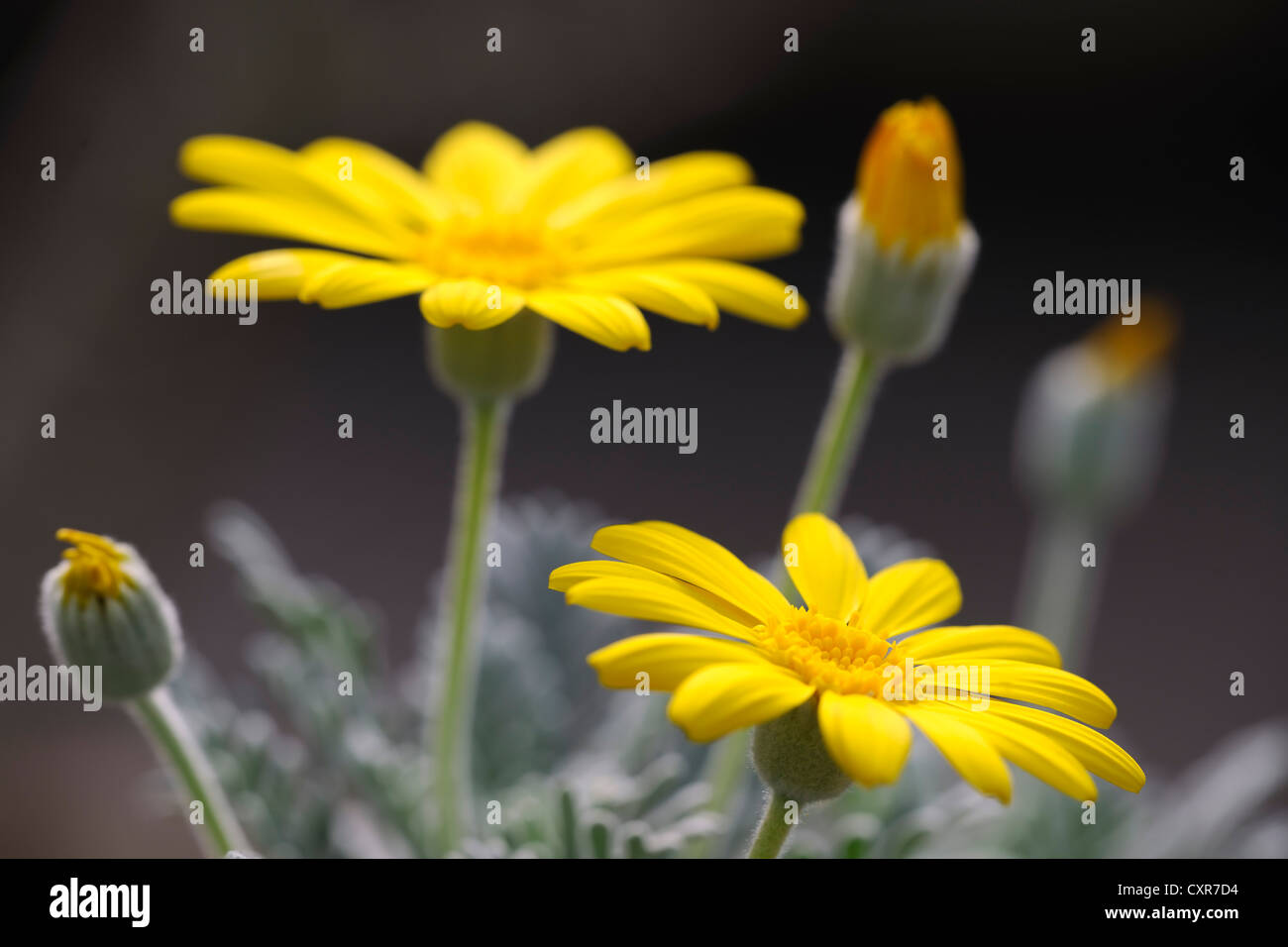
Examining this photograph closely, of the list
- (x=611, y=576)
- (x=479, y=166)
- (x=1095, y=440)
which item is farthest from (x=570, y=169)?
(x=1095, y=440)

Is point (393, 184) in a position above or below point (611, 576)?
above

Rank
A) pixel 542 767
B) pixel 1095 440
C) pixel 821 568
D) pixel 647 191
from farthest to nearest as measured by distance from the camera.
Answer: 1. pixel 1095 440
2. pixel 542 767
3. pixel 647 191
4. pixel 821 568

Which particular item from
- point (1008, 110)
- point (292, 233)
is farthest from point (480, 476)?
point (1008, 110)

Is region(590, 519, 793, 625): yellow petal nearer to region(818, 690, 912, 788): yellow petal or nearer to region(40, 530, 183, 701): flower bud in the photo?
region(818, 690, 912, 788): yellow petal

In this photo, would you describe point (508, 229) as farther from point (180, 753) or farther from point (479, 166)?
point (180, 753)

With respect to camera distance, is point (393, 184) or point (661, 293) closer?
point (661, 293)
